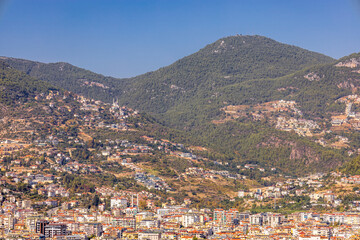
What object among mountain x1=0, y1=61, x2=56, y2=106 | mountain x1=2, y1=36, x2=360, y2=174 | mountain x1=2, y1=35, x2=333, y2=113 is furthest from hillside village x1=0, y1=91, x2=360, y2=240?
mountain x1=2, y1=35, x2=333, y2=113

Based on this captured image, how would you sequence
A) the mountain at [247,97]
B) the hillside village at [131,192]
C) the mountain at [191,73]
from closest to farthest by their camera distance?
the hillside village at [131,192]
the mountain at [247,97]
the mountain at [191,73]

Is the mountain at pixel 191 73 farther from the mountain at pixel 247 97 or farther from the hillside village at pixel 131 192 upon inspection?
the hillside village at pixel 131 192

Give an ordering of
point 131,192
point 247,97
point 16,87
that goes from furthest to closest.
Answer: point 247,97
point 16,87
point 131,192

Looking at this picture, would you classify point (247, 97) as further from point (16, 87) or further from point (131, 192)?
point (131, 192)

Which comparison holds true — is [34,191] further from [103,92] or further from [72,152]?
[103,92]

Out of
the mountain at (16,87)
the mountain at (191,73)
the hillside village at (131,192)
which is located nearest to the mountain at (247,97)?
the mountain at (191,73)

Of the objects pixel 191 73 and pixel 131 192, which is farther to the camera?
pixel 191 73

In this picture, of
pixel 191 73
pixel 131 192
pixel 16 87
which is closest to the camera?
pixel 131 192

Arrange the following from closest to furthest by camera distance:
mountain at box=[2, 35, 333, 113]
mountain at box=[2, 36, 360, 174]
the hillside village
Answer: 1. the hillside village
2. mountain at box=[2, 36, 360, 174]
3. mountain at box=[2, 35, 333, 113]

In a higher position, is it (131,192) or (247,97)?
(247,97)

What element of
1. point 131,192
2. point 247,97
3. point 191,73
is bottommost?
point 131,192

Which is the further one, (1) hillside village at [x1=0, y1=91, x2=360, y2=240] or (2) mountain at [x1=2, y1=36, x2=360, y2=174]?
(2) mountain at [x1=2, y1=36, x2=360, y2=174]

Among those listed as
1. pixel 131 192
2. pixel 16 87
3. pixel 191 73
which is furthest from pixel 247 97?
pixel 131 192

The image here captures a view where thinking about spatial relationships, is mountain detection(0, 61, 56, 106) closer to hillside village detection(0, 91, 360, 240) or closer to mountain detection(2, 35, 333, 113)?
hillside village detection(0, 91, 360, 240)
